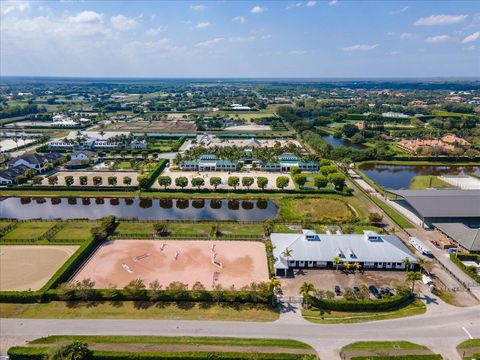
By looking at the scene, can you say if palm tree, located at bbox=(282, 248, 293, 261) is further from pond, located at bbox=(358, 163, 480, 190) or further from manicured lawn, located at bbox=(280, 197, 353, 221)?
pond, located at bbox=(358, 163, 480, 190)

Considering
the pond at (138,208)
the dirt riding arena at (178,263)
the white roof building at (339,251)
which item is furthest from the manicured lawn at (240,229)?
the white roof building at (339,251)

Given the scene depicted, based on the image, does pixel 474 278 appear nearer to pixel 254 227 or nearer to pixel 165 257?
pixel 254 227

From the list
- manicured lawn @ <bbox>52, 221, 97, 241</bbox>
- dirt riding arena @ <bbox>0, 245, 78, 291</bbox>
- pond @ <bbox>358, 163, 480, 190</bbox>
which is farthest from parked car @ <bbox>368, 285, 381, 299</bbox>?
pond @ <bbox>358, 163, 480, 190</bbox>

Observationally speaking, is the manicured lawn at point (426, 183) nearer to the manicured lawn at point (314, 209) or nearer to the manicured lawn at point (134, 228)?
the manicured lawn at point (314, 209)

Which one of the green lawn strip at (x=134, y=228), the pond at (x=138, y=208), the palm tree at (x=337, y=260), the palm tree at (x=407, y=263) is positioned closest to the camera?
the palm tree at (x=337, y=260)

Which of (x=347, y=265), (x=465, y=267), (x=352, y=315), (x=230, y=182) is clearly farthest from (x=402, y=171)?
(x=352, y=315)
